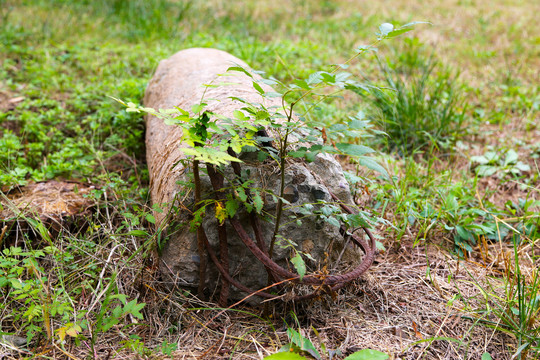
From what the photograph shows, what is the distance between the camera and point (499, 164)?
10.0 feet

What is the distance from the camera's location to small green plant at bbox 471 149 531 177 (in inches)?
115

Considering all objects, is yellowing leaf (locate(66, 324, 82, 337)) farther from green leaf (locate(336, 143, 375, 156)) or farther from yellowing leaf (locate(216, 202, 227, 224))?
green leaf (locate(336, 143, 375, 156))

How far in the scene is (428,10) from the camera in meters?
6.53

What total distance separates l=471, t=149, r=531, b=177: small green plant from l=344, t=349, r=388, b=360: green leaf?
1909 mm

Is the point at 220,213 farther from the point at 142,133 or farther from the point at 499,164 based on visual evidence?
the point at 499,164

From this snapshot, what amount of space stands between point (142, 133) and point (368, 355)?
2.32 m

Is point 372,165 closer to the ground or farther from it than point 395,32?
closer to the ground

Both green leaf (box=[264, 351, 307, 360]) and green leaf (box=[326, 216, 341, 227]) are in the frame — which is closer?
green leaf (box=[264, 351, 307, 360])

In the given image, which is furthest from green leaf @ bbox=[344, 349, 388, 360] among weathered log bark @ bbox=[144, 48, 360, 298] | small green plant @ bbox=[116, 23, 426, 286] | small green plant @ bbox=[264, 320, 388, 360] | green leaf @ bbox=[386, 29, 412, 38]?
green leaf @ bbox=[386, 29, 412, 38]

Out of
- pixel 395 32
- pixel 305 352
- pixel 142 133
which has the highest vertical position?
pixel 395 32

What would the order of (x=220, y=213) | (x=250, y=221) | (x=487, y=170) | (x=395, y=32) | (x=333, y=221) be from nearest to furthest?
(x=395, y=32) → (x=220, y=213) → (x=333, y=221) → (x=250, y=221) → (x=487, y=170)

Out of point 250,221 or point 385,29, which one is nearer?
point 385,29

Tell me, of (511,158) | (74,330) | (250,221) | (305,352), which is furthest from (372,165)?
(511,158)

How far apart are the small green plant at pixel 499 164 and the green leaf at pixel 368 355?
1.91 m
